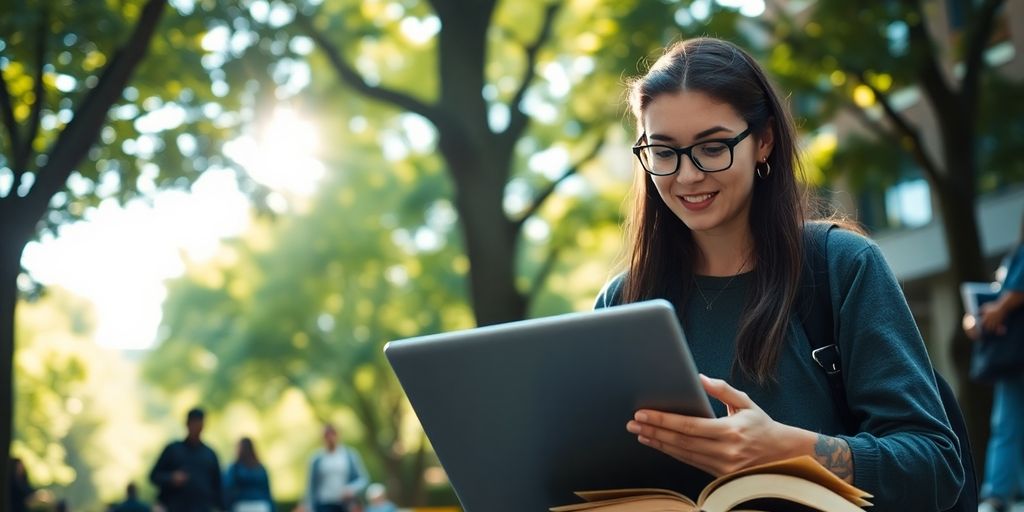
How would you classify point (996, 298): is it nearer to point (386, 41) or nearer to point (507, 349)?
point (507, 349)

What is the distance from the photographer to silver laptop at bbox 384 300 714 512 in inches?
81.0

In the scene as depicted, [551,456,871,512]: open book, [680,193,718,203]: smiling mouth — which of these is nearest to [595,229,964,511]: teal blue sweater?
[551,456,871,512]: open book

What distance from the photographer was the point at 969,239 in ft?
46.3

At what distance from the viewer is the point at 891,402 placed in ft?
7.55

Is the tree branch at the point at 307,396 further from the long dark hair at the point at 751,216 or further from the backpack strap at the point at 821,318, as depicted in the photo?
the backpack strap at the point at 821,318

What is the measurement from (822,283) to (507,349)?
0.68 m

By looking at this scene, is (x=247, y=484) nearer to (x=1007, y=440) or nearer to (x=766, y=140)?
(x=1007, y=440)

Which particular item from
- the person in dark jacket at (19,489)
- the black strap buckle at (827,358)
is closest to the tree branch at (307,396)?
the person in dark jacket at (19,489)

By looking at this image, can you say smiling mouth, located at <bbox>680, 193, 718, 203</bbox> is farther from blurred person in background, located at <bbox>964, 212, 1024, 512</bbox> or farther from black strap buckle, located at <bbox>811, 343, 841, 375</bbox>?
blurred person in background, located at <bbox>964, 212, 1024, 512</bbox>

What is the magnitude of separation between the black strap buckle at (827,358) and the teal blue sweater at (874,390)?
0.10ft

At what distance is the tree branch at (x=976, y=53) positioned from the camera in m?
14.6

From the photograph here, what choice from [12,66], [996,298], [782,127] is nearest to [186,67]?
[12,66]

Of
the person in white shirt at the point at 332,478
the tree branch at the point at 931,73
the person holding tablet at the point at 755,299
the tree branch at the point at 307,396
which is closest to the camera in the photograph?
the person holding tablet at the point at 755,299

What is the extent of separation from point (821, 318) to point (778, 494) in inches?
20.1
